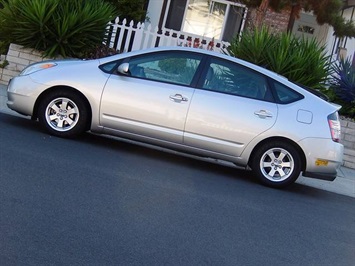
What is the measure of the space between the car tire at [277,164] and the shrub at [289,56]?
11.9 feet

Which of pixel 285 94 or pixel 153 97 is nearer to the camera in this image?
pixel 153 97

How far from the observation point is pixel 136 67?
859 centimetres

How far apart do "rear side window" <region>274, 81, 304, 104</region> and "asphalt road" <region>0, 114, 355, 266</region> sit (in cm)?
124

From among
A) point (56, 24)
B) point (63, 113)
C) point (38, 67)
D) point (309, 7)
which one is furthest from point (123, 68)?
point (309, 7)

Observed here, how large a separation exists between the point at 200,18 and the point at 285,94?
11.5 meters

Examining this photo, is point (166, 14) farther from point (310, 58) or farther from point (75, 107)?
point (75, 107)

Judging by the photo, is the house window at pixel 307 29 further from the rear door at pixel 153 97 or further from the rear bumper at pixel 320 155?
the rear bumper at pixel 320 155

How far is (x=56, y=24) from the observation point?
11773mm

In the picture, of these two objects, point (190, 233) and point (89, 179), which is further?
point (89, 179)

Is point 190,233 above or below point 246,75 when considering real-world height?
below

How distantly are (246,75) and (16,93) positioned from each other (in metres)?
3.25

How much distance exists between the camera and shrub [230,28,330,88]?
1162 centimetres

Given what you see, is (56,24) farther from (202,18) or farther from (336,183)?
(202,18)

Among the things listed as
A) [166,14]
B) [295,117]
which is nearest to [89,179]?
[295,117]
